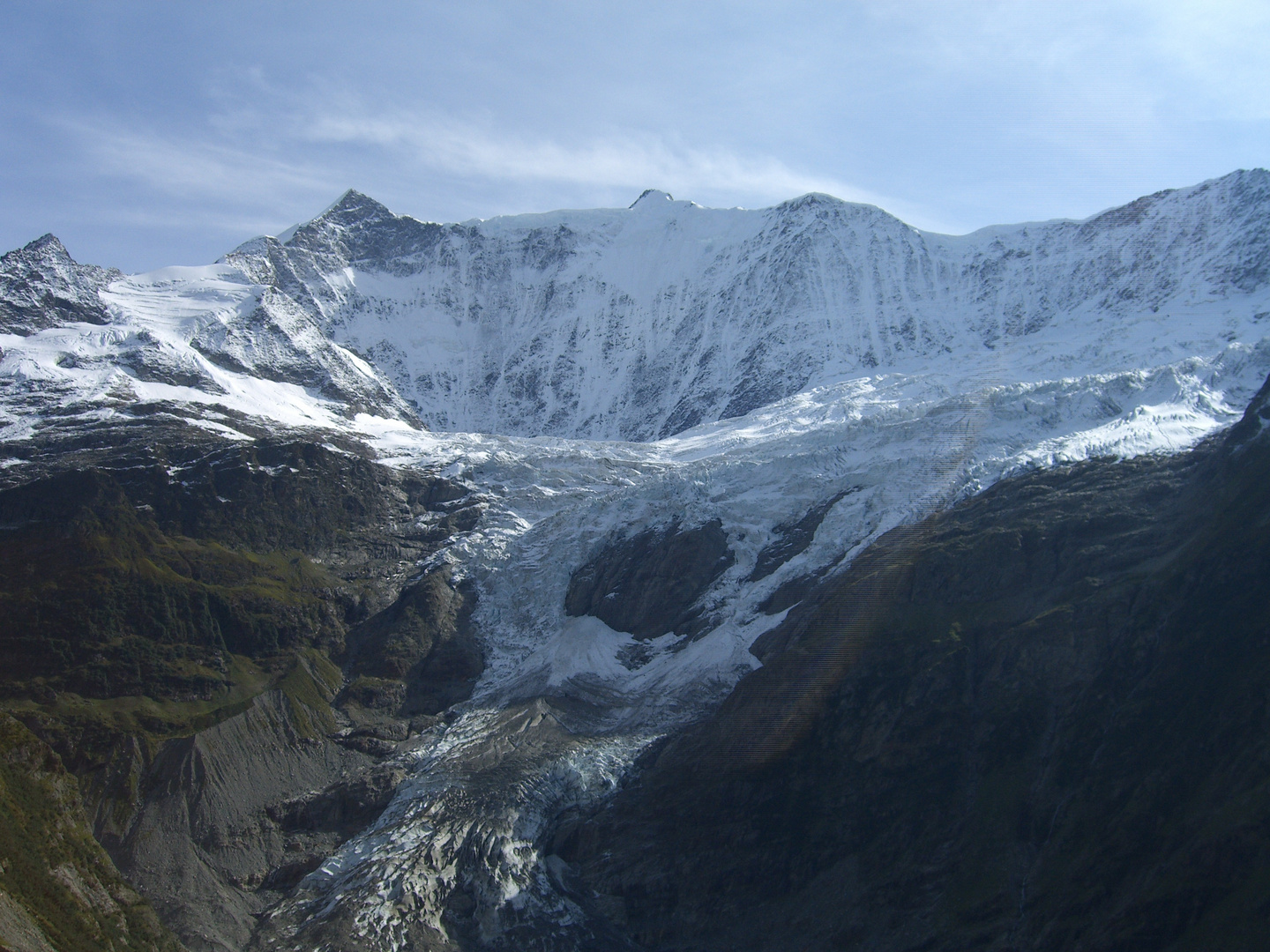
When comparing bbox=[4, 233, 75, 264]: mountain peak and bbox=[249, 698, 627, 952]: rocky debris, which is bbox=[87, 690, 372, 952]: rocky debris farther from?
bbox=[4, 233, 75, 264]: mountain peak

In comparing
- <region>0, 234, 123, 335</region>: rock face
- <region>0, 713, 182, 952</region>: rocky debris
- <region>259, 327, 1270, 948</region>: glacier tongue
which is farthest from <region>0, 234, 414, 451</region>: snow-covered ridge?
<region>0, 713, 182, 952</region>: rocky debris

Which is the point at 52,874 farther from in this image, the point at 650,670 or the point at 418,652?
the point at 650,670

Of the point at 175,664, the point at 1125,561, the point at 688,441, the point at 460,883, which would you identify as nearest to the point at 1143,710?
the point at 1125,561

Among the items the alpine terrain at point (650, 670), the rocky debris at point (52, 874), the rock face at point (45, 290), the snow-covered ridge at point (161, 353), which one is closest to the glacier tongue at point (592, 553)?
the alpine terrain at point (650, 670)

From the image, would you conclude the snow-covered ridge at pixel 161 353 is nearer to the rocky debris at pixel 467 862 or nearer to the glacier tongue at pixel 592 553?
the glacier tongue at pixel 592 553

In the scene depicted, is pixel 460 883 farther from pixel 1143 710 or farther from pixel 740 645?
pixel 1143 710

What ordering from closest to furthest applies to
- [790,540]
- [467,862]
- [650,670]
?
1. [467,862]
2. [650,670]
3. [790,540]

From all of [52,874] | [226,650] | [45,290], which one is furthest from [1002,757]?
[45,290]
